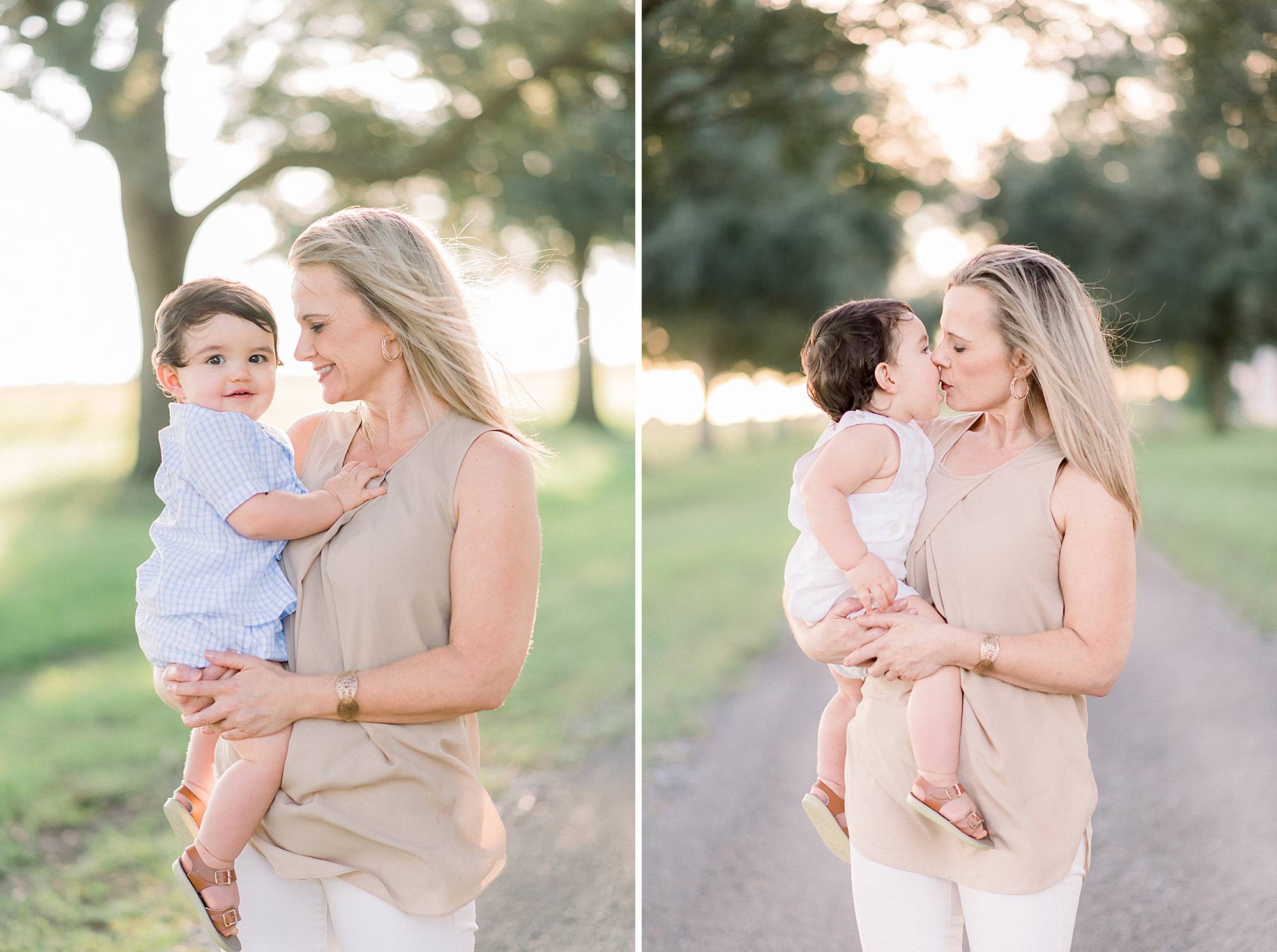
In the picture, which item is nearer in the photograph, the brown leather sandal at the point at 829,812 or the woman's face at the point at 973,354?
the woman's face at the point at 973,354

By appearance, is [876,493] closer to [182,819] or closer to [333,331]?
[333,331]

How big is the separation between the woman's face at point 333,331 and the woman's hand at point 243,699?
510 mm

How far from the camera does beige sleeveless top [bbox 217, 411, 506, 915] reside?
78.0 inches

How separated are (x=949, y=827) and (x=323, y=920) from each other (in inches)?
46.0

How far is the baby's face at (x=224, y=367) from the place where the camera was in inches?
80.2

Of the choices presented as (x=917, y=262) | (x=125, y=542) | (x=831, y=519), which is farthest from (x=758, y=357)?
(x=831, y=519)

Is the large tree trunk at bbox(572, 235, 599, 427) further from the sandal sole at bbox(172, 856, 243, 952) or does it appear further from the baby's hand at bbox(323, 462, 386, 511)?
the sandal sole at bbox(172, 856, 243, 952)

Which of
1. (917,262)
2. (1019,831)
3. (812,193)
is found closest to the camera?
(1019,831)

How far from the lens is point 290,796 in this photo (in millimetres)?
2002

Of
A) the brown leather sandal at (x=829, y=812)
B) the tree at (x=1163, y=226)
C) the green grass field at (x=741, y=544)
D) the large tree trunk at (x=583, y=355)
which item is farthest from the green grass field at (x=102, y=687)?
the tree at (x=1163, y=226)

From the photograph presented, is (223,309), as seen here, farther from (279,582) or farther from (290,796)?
(290,796)

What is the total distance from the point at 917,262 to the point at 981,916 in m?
17.1

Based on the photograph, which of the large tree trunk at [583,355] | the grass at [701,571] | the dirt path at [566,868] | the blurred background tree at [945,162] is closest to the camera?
the dirt path at [566,868]

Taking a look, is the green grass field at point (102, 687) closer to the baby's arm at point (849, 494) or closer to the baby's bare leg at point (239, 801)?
the baby's arm at point (849, 494)
